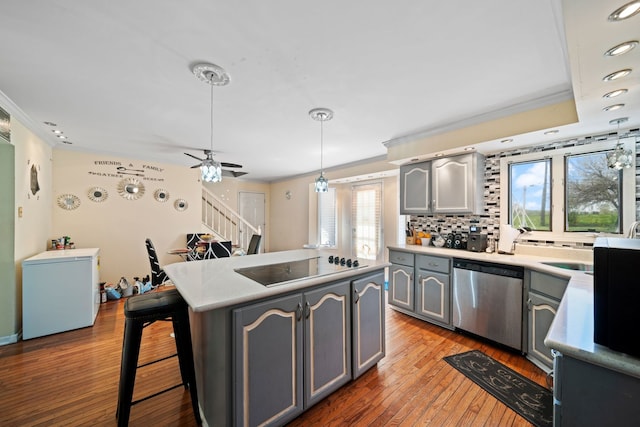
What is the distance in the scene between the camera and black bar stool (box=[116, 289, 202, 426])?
4.70ft

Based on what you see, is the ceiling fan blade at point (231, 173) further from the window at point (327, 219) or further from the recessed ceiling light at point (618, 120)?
the recessed ceiling light at point (618, 120)

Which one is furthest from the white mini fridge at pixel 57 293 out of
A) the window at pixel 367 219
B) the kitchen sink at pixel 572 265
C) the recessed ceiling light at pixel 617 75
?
the kitchen sink at pixel 572 265

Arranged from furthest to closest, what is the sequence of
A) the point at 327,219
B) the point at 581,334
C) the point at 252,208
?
the point at 252,208, the point at 327,219, the point at 581,334

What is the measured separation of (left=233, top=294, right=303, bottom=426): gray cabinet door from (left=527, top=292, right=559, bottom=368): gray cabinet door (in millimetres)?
2096

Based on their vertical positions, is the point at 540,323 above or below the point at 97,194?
below

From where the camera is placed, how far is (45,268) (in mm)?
2723

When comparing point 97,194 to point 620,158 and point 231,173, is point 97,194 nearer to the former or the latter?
point 231,173

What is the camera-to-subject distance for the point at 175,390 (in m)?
1.92

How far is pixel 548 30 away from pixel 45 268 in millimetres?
4825

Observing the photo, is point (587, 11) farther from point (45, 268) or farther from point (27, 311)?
point (27, 311)

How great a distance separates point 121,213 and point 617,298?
19.1 ft

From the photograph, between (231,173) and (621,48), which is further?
(231,173)

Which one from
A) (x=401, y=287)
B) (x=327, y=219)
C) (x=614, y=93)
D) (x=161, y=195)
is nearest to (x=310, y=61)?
(x=614, y=93)

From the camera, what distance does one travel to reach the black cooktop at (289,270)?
1.66 meters
